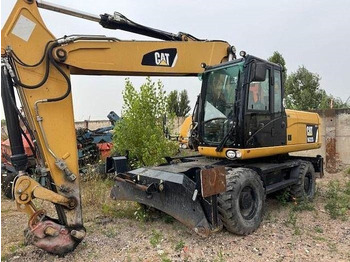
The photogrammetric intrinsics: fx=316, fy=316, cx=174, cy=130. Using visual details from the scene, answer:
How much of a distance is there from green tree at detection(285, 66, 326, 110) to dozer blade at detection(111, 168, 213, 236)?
14382mm

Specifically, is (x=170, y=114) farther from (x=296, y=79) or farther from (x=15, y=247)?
(x=296, y=79)

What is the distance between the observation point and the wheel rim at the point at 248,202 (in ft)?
13.4

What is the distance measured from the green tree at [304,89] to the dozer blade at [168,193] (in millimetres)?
14382

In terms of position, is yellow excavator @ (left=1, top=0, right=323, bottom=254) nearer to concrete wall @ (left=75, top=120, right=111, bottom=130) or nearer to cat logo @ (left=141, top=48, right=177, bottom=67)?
cat logo @ (left=141, top=48, right=177, bottom=67)

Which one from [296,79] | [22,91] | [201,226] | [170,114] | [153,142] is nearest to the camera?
[22,91]

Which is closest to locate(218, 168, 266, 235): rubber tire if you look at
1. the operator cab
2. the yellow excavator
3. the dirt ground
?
the yellow excavator

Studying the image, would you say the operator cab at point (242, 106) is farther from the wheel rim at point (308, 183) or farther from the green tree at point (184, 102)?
the green tree at point (184, 102)

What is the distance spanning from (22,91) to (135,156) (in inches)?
153

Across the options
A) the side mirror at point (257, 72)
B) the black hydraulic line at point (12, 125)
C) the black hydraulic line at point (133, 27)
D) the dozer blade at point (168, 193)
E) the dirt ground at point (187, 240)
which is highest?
the black hydraulic line at point (133, 27)

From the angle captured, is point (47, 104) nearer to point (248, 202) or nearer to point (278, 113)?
point (248, 202)

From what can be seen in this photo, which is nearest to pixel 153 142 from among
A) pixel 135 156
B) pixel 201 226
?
pixel 135 156

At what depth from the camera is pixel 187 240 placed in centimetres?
388

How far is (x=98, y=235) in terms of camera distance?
4.06 metres

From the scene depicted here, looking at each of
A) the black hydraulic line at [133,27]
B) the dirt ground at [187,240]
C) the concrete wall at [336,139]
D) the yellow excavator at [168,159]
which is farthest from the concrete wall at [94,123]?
the black hydraulic line at [133,27]
